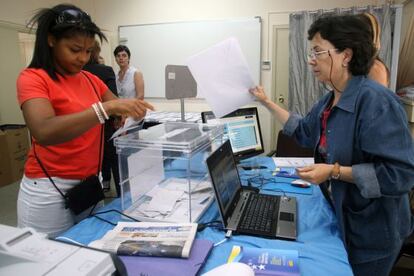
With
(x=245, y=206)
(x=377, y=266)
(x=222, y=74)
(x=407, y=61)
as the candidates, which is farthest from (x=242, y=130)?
(x=407, y=61)

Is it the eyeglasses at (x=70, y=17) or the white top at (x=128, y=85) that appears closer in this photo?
the eyeglasses at (x=70, y=17)

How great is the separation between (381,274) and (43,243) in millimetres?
1218

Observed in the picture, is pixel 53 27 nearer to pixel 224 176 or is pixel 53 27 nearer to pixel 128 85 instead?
pixel 224 176

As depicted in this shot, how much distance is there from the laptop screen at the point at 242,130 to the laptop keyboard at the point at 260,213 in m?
0.60

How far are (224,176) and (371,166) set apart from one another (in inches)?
21.1

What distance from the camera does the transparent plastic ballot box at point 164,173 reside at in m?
1.21

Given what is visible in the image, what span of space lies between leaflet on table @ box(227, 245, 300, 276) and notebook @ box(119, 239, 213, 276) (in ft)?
0.30

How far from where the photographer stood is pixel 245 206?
51.1 inches

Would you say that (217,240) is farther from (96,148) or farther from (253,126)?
(253,126)

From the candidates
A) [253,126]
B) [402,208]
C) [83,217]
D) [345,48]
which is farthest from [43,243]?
[253,126]

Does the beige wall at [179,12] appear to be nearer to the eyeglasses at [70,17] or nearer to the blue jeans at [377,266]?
the blue jeans at [377,266]

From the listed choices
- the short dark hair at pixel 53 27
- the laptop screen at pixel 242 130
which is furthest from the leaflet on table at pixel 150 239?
the laptop screen at pixel 242 130

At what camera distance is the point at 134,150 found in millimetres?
1276

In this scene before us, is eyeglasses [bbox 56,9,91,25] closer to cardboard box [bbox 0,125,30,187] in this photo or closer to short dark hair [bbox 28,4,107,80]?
short dark hair [bbox 28,4,107,80]
